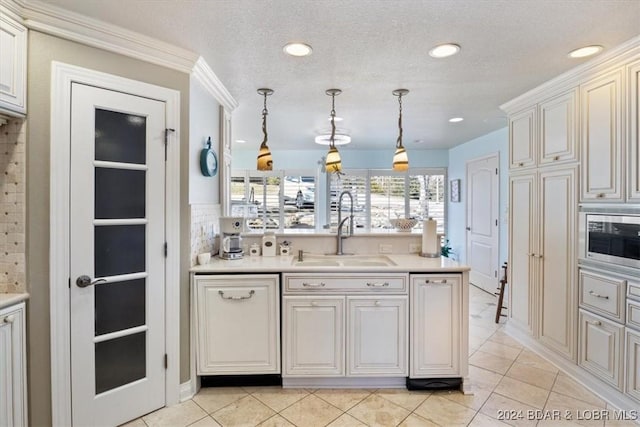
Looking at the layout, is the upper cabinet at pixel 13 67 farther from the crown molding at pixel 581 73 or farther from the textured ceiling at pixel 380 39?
the crown molding at pixel 581 73

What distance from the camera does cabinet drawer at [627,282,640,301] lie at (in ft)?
6.68

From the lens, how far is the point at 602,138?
231 centimetres

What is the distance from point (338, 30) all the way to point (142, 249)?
6.02 ft

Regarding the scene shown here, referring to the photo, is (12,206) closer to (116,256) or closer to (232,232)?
(116,256)

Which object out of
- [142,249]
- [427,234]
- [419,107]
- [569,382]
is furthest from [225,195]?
[569,382]

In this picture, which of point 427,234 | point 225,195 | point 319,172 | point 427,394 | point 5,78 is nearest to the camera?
point 5,78

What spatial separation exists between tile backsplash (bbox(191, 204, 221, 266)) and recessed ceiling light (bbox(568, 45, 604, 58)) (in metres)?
2.89

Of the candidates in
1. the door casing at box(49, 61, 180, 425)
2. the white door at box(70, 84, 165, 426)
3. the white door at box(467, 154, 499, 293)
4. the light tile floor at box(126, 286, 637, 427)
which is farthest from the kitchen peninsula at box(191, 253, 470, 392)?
the white door at box(467, 154, 499, 293)

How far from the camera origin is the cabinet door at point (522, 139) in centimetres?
298

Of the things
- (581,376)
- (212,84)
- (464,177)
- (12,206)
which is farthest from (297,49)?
(464,177)

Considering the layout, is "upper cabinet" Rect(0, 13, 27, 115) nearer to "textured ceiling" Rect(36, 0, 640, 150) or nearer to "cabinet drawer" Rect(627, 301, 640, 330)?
"textured ceiling" Rect(36, 0, 640, 150)

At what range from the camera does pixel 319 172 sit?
6434 millimetres

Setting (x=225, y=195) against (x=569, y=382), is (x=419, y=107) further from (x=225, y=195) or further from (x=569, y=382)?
(x=569, y=382)

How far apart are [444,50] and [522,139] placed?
5.06 feet
